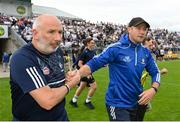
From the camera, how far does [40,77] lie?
3719 mm

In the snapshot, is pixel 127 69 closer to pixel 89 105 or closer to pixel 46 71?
pixel 46 71

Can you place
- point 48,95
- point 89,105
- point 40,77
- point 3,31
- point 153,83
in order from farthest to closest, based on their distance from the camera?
point 3,31 → point 89,105 → point 153,83 → point 40,77 → point 48,95

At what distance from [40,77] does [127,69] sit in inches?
94.4

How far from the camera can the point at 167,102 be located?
1384 centimetres

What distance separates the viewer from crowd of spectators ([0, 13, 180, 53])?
3744cm

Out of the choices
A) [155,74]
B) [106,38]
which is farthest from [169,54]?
[155,74]

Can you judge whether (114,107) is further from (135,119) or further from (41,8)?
(41,8)

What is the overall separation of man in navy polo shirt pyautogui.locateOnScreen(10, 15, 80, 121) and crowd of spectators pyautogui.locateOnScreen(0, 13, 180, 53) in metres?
25.9

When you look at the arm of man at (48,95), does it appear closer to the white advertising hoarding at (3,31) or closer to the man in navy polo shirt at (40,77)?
the man in navy polo shirt at (40,77)

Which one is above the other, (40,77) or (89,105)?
(40,77)

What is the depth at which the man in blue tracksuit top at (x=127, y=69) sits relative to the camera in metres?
5.90

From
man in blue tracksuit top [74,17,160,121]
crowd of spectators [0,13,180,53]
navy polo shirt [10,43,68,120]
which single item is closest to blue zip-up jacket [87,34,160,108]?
man in blue tracksuit top [74,17,160,121]

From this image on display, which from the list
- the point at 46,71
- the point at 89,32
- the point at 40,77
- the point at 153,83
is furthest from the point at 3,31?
the point at 40,77

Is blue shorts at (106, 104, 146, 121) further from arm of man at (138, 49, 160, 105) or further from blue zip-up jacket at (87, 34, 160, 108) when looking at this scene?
arm of man at (138, 49, 160, 105)
